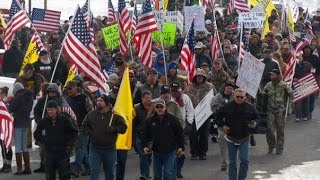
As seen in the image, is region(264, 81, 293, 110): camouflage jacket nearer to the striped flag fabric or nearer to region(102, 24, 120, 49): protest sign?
the striped flag fabric

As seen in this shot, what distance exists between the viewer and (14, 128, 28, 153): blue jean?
13031mm

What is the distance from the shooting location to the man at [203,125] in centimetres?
1398

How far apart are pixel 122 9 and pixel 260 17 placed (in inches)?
149

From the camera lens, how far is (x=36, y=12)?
71.2 ft

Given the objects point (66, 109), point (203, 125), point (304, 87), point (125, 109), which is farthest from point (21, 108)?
point (304, 87)

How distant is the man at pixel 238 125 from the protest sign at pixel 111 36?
7704 mm

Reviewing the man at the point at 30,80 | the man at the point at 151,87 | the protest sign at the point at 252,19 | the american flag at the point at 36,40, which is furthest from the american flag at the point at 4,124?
the protest sign at the point at 252,19

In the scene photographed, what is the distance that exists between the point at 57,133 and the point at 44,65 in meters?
5.95

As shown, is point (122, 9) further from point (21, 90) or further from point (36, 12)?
point (21, 90)

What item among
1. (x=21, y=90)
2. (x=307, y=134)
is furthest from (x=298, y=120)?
(x=21, y=90)

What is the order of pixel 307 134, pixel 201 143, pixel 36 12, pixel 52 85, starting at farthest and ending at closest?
pixel 36 12 < pixel 307 134 < pixel 201 143 < pixel 52 85

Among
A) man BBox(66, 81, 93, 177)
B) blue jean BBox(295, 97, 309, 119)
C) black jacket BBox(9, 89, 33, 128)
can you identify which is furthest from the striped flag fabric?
black jacket BBox(9, 89, 33, 128)

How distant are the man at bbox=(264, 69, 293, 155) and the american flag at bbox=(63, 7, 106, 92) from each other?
3326mm

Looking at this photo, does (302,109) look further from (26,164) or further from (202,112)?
(26,164)
